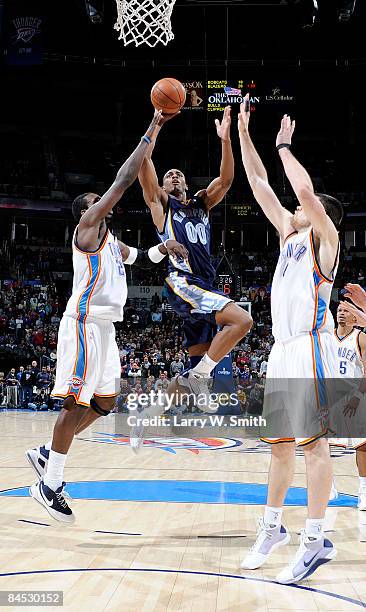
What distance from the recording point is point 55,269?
2644 cm

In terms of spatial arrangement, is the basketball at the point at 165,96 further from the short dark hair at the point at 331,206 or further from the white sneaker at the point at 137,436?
the white sneaker at the point at 137,436

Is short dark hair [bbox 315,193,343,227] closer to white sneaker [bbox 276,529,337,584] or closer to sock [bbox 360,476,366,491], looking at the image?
white sneaker [bbox 276,529,337,584]

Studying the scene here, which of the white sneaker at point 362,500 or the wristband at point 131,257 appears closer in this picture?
the wristband at point 131,257

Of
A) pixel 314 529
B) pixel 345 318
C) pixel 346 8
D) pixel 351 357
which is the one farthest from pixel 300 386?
pixel 346 8

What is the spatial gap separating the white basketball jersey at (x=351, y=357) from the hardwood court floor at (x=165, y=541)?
4.25 ft

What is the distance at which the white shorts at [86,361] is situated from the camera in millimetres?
4781

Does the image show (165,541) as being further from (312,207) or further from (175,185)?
(175,185)

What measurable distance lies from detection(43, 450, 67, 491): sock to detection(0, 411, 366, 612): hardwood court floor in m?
0.39

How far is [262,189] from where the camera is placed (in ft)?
15.0

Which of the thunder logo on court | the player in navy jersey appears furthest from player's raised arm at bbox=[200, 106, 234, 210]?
the thunder logo on court

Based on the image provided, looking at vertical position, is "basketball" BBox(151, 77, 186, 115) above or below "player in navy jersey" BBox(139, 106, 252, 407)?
above

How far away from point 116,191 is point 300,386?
1981 mm

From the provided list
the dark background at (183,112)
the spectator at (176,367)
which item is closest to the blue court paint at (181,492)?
the spectator at (176,367)

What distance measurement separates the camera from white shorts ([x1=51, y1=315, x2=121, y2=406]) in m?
4.78
